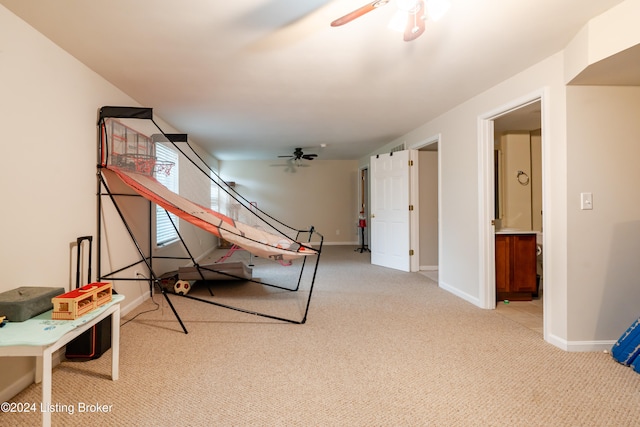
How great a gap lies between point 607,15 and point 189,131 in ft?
14.7

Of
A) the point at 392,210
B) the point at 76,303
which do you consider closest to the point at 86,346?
the point at 76,303

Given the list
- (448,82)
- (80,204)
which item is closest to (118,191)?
(80,204)

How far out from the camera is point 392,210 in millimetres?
5016

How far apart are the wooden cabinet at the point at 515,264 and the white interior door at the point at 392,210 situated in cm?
153

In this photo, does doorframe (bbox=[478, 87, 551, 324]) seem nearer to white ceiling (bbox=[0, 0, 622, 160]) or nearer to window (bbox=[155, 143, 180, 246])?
white ceiling (bbox=[0, 0, 622, 160])

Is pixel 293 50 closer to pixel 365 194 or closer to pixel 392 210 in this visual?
pixel 392 210

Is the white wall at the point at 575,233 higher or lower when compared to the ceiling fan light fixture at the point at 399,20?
lower

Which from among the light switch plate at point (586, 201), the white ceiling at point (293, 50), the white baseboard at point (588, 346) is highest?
the white ceiling at point (293, 50)

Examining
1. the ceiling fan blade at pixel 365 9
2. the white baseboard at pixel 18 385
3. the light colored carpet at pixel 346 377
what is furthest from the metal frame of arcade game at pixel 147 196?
the ceiling fan blade at pixel 365 9

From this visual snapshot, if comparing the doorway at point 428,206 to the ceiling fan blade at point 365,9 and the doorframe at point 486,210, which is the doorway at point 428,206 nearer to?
the doorframe at point 486,210

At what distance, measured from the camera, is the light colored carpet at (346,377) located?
1.50 metres

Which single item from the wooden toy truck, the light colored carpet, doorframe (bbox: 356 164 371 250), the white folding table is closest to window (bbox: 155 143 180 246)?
the light colored carpet

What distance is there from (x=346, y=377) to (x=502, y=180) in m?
3.50

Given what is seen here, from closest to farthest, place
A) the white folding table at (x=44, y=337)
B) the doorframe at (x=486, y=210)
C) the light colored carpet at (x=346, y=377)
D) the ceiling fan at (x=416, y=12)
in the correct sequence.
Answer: the white folding table at (x=44, y=337), the ceiling fan at (x=416, y=12), the light colored carpet at (x=346, y=377), the doorframe at (x=486, y=210)
